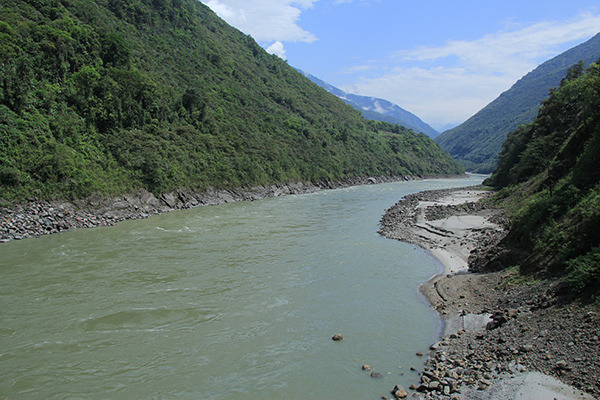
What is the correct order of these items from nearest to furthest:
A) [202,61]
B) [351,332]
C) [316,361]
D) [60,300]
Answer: [316,361] < [351,332] < [60,300] < [202,61]

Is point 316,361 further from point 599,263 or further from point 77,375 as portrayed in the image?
point 599,263

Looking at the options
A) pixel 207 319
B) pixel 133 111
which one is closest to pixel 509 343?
pixel 207 319

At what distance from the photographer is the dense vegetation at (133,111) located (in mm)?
29969

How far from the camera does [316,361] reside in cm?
977

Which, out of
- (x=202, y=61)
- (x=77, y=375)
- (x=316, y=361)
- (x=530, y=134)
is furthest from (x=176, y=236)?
(x=202, y=61)

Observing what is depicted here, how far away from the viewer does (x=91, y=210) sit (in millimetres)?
30094

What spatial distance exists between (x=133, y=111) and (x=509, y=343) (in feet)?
150

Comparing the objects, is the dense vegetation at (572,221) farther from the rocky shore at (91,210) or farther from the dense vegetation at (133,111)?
the dense vegetation at (133,111)

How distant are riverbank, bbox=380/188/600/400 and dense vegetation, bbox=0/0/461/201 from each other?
2971 centimetres

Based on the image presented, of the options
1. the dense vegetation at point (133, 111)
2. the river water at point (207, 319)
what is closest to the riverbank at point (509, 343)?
the river water at point (207, 319)

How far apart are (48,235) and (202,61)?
225 ft

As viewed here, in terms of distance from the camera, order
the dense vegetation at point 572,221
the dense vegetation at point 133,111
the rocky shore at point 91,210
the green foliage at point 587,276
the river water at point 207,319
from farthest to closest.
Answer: the dense vegetation at point 133,111
the rocky shore at point 91,210
the dense vegetation at point 572,221
the green foliage at point 587,276
the river water at point 207,319

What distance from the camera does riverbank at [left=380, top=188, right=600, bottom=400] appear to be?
23.6 ft

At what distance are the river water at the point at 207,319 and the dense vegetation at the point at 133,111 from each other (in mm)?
11599
